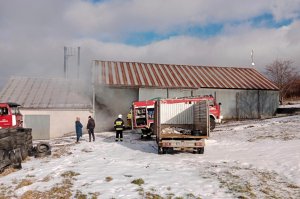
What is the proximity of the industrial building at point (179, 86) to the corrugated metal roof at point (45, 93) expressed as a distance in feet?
7.55

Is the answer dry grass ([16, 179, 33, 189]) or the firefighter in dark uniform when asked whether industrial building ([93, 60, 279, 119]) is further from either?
dry grass ([16, 179, 33, 189])

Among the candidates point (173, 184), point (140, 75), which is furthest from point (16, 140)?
point (140, 75)

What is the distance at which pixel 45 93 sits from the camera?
31828 mm

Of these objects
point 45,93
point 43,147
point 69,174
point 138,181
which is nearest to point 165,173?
point 138,181

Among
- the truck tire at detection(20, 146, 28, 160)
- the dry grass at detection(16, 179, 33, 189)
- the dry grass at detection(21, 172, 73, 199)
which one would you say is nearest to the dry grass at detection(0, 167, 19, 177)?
the dry grass at detection(16, 179, 33, 189)

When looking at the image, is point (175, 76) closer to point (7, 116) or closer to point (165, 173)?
point (7, 116)

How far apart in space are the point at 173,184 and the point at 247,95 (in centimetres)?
2733

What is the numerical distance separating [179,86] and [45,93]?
13190mm

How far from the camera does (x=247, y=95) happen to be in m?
34.5

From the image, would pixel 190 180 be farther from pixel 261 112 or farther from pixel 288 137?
pixel 261 112

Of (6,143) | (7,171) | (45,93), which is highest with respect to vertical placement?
(45,93)

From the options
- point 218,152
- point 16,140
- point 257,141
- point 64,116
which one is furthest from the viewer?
point 64,116

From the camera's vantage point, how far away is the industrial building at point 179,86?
1255 inches

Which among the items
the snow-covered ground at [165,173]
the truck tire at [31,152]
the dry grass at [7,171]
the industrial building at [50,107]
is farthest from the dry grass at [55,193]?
the industrial building at [50,107]
